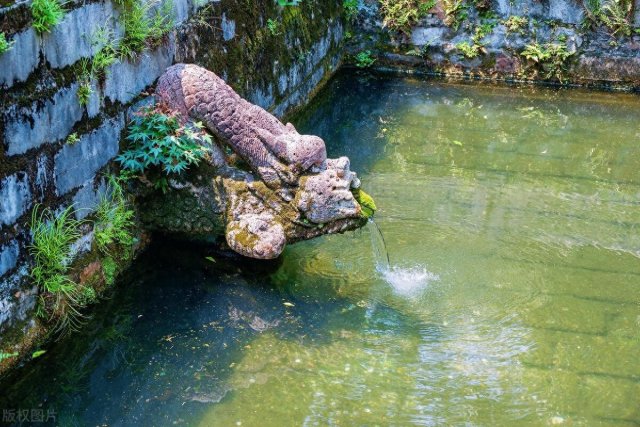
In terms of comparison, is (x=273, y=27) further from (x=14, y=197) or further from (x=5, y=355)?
(x=5, y=355)

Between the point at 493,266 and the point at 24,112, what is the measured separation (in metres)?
4.08

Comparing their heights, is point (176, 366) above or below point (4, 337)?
below

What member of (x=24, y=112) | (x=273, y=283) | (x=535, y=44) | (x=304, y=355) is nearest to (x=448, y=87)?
(x=535, y=44)

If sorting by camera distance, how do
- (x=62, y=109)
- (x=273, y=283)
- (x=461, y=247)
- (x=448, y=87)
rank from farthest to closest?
(x=448, y=87) → (x=461, y=247) → (x=273, y=283) → (x=62, y=109)

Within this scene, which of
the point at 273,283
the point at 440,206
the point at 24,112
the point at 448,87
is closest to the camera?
the point at 24,112

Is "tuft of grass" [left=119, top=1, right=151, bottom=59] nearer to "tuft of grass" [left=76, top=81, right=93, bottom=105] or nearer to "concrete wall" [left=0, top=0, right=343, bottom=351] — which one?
"concrete wall" [left=0, top=0, right=343, bottom=351]

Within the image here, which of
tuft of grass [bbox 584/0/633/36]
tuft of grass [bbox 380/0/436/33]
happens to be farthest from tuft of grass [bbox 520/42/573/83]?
tuft of grass [bbox 380/0/436/33]

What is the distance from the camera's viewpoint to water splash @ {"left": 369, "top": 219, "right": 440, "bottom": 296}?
6.13 metres

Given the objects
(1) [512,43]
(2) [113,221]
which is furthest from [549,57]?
(2) [113,221]

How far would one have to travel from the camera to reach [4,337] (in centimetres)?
477

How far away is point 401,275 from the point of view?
6.29 metres

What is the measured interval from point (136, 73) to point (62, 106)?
101 cm

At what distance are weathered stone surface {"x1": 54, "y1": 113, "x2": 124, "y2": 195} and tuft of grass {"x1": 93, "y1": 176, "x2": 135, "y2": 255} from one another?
22 cm

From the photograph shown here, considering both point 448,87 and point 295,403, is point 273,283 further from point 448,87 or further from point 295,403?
point 448,87
